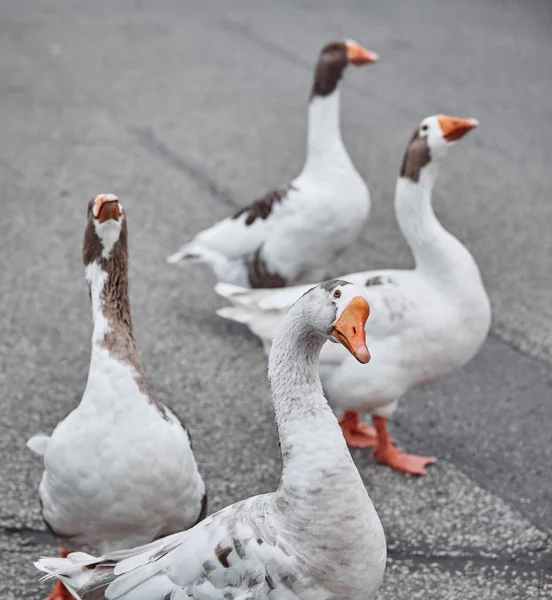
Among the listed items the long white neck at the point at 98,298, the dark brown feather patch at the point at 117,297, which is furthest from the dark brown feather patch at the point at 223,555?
the long white neck at the point at 98,298

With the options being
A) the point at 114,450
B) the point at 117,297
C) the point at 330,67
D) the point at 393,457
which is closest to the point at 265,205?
the point at 330,67

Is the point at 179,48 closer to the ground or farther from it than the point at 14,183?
farther from it

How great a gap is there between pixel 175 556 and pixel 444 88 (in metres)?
6.53

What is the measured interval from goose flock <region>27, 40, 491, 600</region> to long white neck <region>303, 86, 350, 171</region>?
2 cm

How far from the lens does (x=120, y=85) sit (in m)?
8.41

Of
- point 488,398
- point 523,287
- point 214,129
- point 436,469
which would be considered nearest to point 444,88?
point 214,129

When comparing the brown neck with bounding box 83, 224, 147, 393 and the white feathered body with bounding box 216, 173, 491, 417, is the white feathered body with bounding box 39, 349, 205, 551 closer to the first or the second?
the brown neck with bounding box 83, 224, 147, 393

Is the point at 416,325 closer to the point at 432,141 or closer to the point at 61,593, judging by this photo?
the point at 432,141

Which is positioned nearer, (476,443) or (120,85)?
(476,443)

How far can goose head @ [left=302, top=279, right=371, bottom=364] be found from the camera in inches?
89.7

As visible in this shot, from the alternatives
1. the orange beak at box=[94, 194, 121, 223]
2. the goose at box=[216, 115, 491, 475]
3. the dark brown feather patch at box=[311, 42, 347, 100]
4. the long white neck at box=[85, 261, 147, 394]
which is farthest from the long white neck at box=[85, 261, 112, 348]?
the dark brown feather patch at box=[311, 42, 347, 100]

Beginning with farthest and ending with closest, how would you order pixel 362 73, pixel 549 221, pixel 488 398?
pixel 362 73
pixel 549 221
pixel 488 398

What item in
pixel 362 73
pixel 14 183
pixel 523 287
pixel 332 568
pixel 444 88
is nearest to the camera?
pixel 332 568

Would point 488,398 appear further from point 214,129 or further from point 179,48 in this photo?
point 179,48
